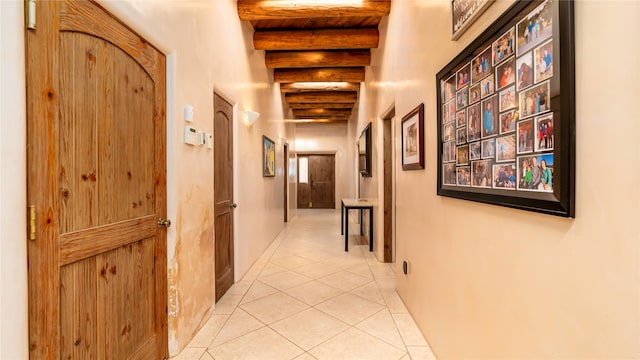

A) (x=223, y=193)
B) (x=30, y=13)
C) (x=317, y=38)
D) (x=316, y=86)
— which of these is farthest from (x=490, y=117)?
(x=316, y=86)

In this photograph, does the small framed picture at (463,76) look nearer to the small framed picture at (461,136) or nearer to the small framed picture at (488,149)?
the small framed picture at (461,136)

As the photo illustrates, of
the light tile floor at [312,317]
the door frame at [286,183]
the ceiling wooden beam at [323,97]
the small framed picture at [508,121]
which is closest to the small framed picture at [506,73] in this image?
the small framed picture at [508,121]

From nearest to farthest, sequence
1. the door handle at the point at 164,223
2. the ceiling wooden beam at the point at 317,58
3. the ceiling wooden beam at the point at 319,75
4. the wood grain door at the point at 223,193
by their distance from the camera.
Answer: the door handle at the point at 164,223 → the wood grain door at the point at 223,193 → the ceiling wooden beam at the point at 317,58 → the ceiling wooden beam at the point at 319,75

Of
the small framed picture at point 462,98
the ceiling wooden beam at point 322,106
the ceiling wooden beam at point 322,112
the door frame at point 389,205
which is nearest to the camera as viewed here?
the small framed picture at point 462,98

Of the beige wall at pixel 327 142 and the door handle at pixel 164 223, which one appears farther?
the beige wall at pixel 327 142

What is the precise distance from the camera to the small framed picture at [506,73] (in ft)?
3.33

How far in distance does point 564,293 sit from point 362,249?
3.66 metres

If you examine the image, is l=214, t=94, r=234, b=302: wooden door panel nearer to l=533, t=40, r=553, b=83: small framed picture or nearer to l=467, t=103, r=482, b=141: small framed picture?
l=467, t=103, r=482, b=141: small framed picture

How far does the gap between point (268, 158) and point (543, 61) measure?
398 cm

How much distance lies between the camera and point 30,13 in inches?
37.8

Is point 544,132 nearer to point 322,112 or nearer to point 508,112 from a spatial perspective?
point 508,112

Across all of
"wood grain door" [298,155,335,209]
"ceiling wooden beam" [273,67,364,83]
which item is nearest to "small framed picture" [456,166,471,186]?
"ceiling wooden beam" [273,67,364,83]

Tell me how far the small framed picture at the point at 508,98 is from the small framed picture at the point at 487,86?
8cm

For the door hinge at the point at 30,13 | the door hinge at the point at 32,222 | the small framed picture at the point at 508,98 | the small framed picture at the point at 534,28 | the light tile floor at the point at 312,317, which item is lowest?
the light tile floor at the point at 312,317
